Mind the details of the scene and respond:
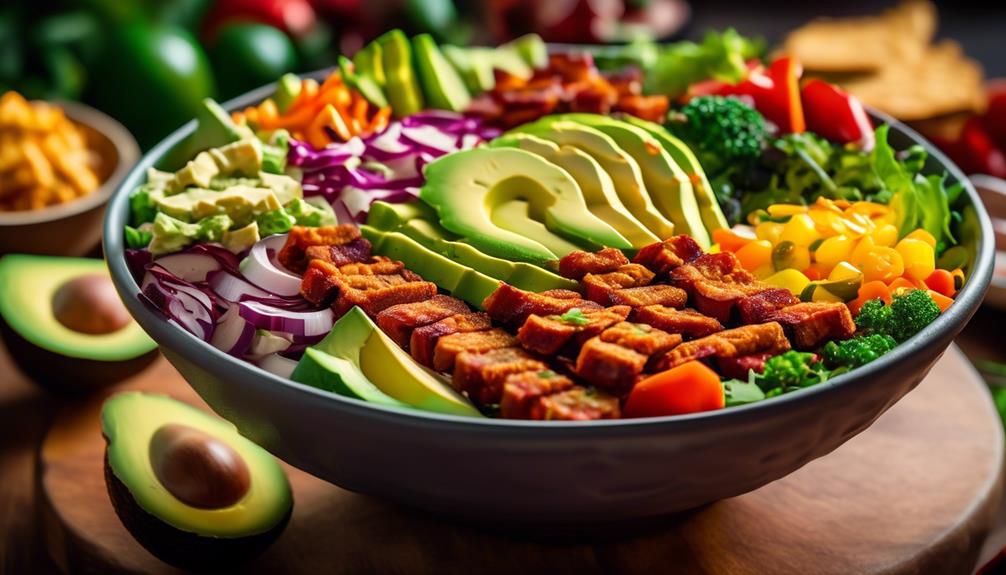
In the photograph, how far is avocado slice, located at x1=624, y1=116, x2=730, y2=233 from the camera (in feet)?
7.37

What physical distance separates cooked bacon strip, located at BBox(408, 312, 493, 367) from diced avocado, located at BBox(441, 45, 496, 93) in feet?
3.53

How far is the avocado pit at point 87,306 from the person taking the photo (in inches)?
97.0

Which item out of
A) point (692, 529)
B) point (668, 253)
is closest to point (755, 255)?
point (668, 253)

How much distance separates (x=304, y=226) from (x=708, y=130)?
0.93 meters

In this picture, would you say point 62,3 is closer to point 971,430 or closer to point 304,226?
point 304,226

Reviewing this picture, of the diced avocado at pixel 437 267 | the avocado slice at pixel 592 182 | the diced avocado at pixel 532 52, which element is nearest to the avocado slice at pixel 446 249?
the diced avocado at pixel 437 267

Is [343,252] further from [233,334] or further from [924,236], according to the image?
[924,236]

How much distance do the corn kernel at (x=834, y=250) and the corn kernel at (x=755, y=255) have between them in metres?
0.09

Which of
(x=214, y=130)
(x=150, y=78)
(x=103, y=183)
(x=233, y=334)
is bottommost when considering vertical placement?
(x=103, y=183)

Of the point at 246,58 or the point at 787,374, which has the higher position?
the point at 787,374

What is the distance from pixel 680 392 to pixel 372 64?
4.52 ft

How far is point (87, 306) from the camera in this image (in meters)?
2.47

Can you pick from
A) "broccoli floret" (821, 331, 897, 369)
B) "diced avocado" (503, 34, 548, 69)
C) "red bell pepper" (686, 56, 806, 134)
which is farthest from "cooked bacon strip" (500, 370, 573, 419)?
"diced avocado" (503, 34, 548, 69)

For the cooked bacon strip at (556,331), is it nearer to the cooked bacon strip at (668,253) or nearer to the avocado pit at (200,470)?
the cooked bacon strip at (668,253)
